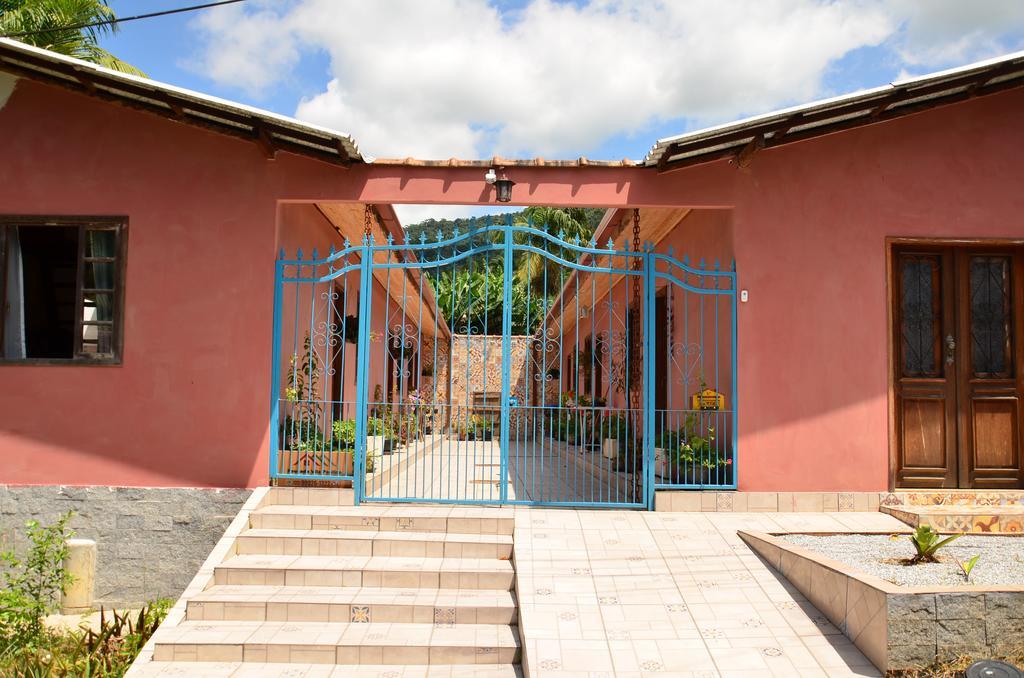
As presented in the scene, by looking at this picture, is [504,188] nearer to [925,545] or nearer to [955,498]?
[925,545]

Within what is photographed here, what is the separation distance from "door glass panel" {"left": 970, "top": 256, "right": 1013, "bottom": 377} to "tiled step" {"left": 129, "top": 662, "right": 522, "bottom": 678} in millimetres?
5702

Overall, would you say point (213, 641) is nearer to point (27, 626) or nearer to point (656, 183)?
point (27, 626)

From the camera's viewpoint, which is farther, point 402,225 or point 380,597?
point 402,225

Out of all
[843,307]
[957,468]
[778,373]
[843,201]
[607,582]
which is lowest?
[607,582]

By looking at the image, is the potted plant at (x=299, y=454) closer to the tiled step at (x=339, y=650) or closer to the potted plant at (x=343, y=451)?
the potted plant at (x=343, y=451)

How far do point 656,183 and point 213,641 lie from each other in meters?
5.45

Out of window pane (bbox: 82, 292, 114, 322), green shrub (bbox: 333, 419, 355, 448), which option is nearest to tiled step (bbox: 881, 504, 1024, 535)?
green shrub (bbox: 333, 419, 355, 448)

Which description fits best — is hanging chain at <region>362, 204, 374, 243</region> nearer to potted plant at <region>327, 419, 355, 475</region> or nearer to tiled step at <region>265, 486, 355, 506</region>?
potted plant at <region>327, 419, 355, 475</region>

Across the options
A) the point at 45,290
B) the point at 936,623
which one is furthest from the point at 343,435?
the point at 936,623

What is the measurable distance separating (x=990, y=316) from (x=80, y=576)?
910 centimetres

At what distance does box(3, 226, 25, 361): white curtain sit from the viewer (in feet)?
24.8

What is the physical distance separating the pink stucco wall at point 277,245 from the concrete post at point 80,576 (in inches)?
24.9

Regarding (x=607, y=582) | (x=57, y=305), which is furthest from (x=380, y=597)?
(x=57, y=305)

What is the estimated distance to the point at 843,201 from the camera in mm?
7660
